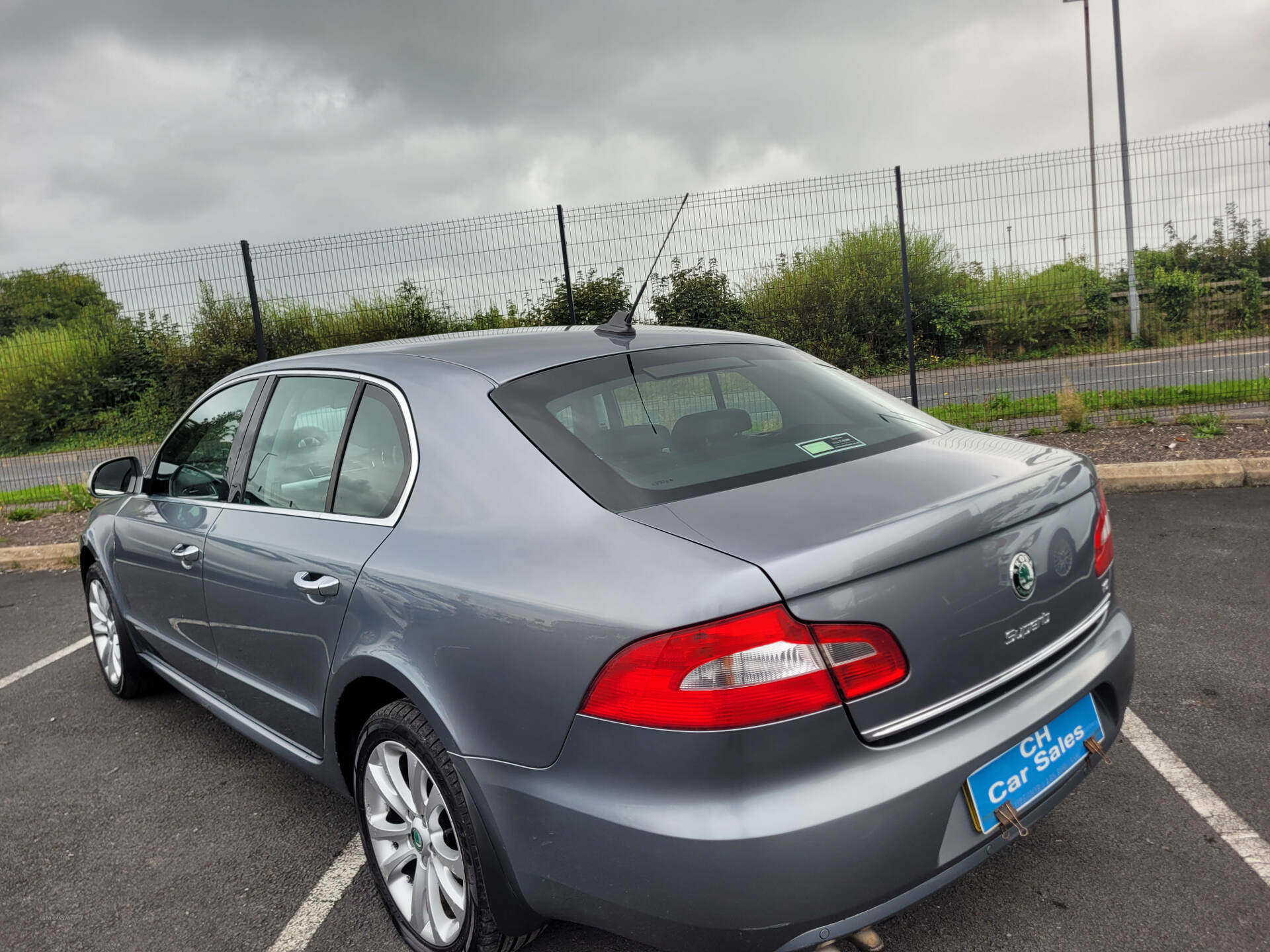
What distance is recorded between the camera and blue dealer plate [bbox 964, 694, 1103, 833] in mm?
1868

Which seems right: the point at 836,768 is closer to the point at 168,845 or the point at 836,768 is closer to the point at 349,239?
the point at 168,845

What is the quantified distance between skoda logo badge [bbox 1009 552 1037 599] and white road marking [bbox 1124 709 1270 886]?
1.04 metres

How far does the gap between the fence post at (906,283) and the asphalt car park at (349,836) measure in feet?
15.3

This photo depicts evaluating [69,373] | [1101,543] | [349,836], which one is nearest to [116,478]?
[349,836]

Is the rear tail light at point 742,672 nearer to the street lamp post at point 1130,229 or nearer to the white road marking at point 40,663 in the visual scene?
the white road marking at point 40,663

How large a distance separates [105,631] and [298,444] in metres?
2.23

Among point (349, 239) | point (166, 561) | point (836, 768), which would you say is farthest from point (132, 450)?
point (836, 768)

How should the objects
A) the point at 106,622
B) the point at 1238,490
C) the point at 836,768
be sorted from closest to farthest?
the point at 836,768 < the point at 106,622 < the point at 1238,490

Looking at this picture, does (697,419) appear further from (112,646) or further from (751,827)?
(112,646)

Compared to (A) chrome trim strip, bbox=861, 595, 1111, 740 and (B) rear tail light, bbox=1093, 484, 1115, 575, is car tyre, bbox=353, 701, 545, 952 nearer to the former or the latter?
(A) chrome trim strip, bbox=861, 595, 1111, 740

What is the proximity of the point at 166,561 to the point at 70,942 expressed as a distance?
1.34 meters

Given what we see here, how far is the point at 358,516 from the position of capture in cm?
253

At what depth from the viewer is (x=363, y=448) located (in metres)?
2.63

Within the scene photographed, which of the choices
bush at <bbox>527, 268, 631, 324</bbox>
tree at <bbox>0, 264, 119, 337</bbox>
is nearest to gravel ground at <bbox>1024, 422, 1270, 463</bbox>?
bush at <bbox>527, 268, 631, 324</bbox>
